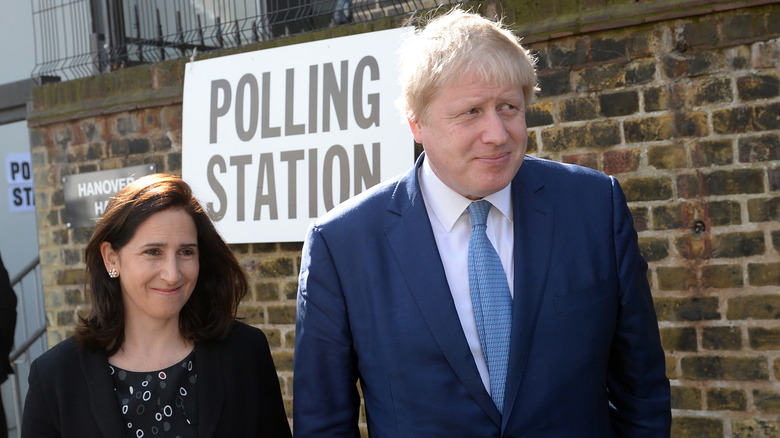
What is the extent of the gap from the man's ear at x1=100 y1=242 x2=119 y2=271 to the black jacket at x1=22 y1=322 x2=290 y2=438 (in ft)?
0.83

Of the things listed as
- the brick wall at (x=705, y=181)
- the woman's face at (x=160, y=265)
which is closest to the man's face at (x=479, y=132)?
the woman's face at (x=160, y=265)

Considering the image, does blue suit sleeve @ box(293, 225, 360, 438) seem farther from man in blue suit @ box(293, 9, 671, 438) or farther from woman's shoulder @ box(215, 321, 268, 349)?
woman's shoulder @ box(215, 321, 268, 349)

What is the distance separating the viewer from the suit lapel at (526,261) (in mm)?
2191

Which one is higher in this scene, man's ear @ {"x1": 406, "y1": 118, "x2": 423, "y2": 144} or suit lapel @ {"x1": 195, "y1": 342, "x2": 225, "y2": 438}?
man's ear @ {"x1": 406, "y1": 118, "x2": 423, "y2": 144}

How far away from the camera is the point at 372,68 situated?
5.25 metres

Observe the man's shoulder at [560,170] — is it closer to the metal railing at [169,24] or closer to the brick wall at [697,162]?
the brick wall at [697,162]

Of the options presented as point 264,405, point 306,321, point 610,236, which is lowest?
point 264,405

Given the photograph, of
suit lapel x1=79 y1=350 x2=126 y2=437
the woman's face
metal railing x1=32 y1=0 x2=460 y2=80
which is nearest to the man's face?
the woman's face

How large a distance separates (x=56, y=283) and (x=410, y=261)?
5166mm

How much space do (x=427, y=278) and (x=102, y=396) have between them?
3.40ft

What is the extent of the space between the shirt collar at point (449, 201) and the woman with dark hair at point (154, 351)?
818 millimetres

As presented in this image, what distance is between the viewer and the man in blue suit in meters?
2.20

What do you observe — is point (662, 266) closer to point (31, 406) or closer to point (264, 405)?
point (264, 405)

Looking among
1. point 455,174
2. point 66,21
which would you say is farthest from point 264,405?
point 66,21
